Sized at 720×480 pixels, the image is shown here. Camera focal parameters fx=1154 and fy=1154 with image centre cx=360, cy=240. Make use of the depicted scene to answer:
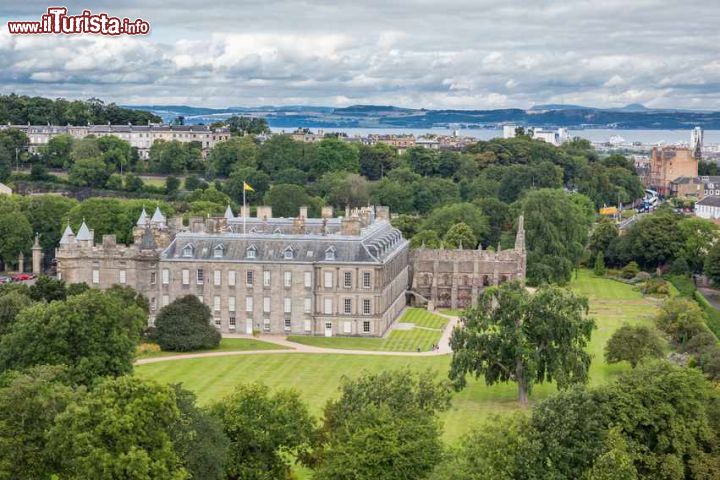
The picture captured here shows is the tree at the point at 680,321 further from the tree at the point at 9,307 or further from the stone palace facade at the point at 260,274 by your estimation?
the tree at the point at 9,307

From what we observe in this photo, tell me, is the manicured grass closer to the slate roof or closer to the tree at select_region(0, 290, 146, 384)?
the slate roof

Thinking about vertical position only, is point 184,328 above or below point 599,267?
above

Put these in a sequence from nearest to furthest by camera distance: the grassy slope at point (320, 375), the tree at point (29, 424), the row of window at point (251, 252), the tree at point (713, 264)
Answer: the tree at point (29, 424), the grassy slope at point (320, 375), the row of window at point (251, 252), the tree at point (713, 264)

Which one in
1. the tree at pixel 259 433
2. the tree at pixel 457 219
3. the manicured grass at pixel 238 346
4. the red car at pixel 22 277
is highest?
the tree at pixel 457 219

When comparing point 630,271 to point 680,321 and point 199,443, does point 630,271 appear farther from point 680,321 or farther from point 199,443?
point 199,443

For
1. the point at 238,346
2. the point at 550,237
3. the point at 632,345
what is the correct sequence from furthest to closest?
the point at 550,237
the point at 238,346
the point at 632,345

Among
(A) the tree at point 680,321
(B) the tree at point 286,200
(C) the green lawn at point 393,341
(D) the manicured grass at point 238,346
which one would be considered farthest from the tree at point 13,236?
(A) the tree at point 680,321

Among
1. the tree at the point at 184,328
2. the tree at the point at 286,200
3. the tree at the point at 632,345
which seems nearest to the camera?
the tree at the point at 632,345

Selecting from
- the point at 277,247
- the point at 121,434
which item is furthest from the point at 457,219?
the point at 121,434
